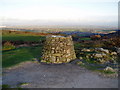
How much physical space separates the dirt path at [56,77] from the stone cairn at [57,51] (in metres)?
1.56

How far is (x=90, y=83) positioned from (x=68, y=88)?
1.90 metres

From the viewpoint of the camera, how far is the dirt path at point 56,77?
384 inches

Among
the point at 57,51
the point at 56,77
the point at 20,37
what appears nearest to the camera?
the point at 56,77

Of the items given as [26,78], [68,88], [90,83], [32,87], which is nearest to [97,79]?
[90,83]

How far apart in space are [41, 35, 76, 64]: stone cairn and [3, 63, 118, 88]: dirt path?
1.56 meters

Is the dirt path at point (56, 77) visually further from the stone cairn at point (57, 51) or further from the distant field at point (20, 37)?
the distant field at point (20, 37)

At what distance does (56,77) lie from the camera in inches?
443

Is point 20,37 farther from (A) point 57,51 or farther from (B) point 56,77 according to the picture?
(B) point 56,77

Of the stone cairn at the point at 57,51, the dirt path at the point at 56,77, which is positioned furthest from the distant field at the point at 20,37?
the dirt path at the point at 56,77

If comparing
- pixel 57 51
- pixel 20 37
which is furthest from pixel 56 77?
pixel 20 37

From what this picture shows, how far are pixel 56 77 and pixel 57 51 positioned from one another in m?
4.79

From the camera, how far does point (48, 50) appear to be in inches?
628

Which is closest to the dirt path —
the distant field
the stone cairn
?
the stone cairn

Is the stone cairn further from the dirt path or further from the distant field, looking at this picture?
the distant field
